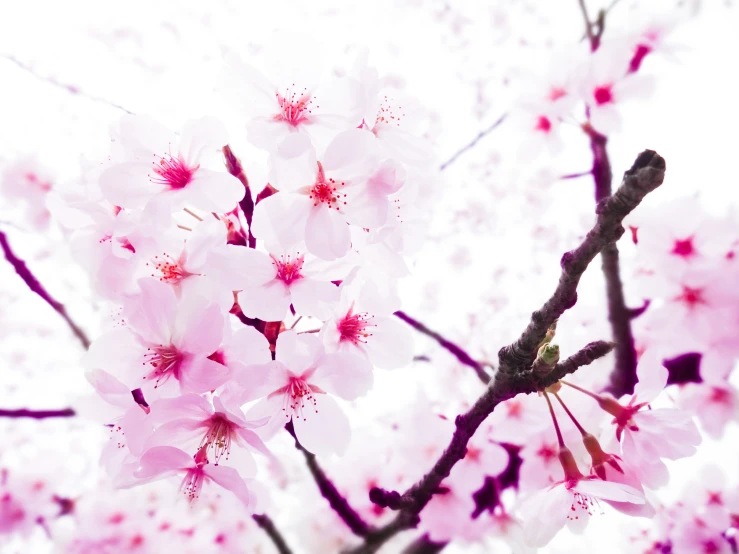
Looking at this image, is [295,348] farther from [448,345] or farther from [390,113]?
[448,345]

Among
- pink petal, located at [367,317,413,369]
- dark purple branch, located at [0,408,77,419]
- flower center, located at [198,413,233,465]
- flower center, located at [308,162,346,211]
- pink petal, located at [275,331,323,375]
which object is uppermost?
dark purple branch, located at [0,408,77,419]

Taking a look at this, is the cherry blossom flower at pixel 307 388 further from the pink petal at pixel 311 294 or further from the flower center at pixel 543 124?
the flower center at pixel 543 124

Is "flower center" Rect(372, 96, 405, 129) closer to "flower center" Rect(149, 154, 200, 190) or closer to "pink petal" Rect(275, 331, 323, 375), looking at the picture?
"flower center" Rect(149, 154, 200, 190)

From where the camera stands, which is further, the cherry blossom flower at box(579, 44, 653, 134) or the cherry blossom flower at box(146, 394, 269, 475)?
the cherry blossom flower at box(579, 44, 653, 134)

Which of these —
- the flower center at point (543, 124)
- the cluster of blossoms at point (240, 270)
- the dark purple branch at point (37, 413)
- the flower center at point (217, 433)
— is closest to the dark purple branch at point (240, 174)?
the cluster of blossoms at point (240, 270)

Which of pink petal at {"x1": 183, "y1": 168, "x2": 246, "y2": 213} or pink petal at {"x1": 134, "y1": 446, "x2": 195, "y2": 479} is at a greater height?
pink petal at {"x1": 183, "y1": 168, "x2": 246, "y2": 213}

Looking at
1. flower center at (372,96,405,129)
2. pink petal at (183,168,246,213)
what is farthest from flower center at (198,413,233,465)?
flower center at (372,96,405,129)

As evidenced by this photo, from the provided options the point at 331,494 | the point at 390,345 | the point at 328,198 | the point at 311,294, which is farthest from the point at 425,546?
Result: the point at 328,198
